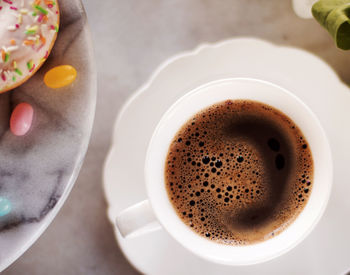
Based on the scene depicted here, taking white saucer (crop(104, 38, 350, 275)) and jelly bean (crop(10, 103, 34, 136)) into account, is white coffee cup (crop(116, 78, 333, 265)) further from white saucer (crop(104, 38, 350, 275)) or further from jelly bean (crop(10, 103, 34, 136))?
jelly bean (crop(10, 103, 34, 136))

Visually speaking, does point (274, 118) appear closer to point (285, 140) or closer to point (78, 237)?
point (285, 140)

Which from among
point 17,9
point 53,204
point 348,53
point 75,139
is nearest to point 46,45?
point 17,9

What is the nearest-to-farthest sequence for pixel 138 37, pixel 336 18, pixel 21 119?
pixel 336 18 < pixel 21 119 < pixel 138 37

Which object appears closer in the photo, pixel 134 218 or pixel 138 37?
pixel 134 218

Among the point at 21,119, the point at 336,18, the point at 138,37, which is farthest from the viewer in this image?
the point at 138,37

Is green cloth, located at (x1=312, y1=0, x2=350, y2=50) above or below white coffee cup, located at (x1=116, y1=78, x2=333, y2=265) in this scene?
above

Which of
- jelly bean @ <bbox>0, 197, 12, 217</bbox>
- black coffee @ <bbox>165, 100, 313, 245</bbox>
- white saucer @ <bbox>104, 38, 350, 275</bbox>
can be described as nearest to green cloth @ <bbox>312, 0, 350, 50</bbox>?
white saucer @ <bbox>104, 38, 350, 275</bbox>

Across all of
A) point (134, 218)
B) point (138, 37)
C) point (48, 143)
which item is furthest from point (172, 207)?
point (138, 37)

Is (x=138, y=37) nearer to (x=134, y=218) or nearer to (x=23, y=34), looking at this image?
(x=23, y=34)

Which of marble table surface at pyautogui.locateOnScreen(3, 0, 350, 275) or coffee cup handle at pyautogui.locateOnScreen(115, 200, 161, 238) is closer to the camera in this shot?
coffee cup handle at pyautogui.locateOnScreen(115, 200, 161, 238)
